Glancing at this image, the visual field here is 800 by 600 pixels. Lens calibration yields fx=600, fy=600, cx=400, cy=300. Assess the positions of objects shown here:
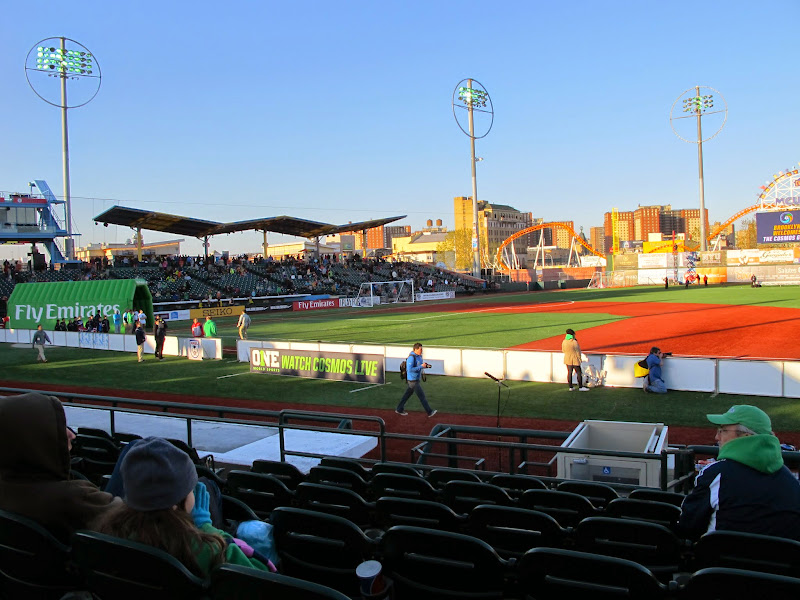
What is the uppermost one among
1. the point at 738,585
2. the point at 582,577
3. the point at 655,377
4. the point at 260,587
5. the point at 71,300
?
the point at 71,300

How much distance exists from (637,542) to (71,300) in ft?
114

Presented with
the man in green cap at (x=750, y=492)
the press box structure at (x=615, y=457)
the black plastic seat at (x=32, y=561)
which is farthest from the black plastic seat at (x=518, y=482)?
the black plastic seat at (x=32, y=561)

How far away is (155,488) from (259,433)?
9.72 metres

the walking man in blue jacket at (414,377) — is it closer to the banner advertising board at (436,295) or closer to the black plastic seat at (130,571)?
the black plastic seat at (130,571)

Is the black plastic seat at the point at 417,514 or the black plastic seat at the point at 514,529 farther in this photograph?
the black plastic seat at the point at 417,514

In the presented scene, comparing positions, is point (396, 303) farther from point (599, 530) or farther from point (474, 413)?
point (599, 530)

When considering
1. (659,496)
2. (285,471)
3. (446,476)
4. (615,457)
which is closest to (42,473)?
(285,471)

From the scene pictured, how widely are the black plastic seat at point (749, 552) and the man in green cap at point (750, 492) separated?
0.26 m

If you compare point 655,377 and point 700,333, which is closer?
point 655,377

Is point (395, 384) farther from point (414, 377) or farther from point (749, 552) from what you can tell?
point (749, 552)

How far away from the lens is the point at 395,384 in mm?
18906

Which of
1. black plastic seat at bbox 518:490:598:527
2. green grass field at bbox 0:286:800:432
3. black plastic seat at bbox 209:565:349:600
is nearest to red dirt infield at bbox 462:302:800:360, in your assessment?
green grass field at bbox 0:286:800:432

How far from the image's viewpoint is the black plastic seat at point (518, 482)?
5.64 m

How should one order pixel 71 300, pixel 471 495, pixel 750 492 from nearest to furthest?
1. pixel 750 492
2. pixel 471 495
3. pixel 71 300
